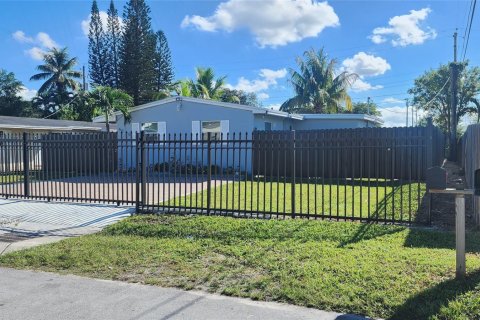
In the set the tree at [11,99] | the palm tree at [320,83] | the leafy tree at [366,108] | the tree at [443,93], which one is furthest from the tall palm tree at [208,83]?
the leafy tree at [366,108]

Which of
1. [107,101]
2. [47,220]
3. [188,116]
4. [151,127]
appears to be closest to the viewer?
[47,220]

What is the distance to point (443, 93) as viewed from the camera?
36.0 metres

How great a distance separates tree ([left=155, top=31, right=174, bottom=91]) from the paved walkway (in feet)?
104

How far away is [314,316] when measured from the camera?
3775 mm

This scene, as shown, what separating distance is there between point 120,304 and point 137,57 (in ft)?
121

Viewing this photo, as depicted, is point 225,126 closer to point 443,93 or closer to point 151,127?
point 151,127

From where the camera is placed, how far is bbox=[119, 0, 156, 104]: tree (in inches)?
1505

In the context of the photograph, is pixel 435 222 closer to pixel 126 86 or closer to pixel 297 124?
pixel 297 124

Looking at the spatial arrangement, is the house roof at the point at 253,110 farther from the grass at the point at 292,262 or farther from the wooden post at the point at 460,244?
the wooden post at the point at 460,244

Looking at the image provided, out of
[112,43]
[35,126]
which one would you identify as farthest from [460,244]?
[112,43]

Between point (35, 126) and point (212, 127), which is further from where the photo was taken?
point (35, 126)

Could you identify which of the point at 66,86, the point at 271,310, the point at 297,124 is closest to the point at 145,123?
the point at 297,124

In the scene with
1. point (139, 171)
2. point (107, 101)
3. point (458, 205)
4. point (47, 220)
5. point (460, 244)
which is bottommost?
point (47, 220)

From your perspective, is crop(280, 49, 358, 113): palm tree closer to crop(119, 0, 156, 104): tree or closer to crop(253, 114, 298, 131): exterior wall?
crop(253, 114, 298, 131): exterior wall
